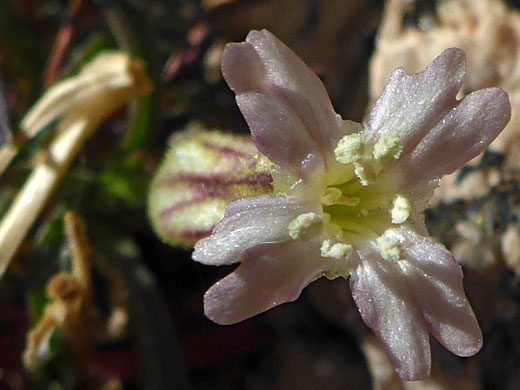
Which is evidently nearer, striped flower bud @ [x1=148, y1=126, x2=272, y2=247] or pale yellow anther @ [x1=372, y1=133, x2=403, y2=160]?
pale yellow anther @ [x1=372, y1=133, x2=403, y2=160]

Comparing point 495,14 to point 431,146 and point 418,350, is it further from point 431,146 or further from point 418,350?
point 418,350

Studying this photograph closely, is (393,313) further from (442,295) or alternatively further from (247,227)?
(247,227)

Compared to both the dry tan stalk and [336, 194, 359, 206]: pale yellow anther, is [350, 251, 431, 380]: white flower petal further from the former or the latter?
the dry tan stalk

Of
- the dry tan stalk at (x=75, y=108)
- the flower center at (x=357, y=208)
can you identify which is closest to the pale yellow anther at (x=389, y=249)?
the flower center at (x=357, y=208)

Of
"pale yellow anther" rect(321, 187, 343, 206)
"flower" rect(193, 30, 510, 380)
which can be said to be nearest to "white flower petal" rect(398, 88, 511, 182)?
"flower" rect(193, 30, 510, 380)

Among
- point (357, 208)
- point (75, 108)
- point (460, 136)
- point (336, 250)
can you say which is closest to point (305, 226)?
point (336, 250)

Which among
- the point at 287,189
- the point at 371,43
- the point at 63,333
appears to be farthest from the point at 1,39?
the point at 287,189
